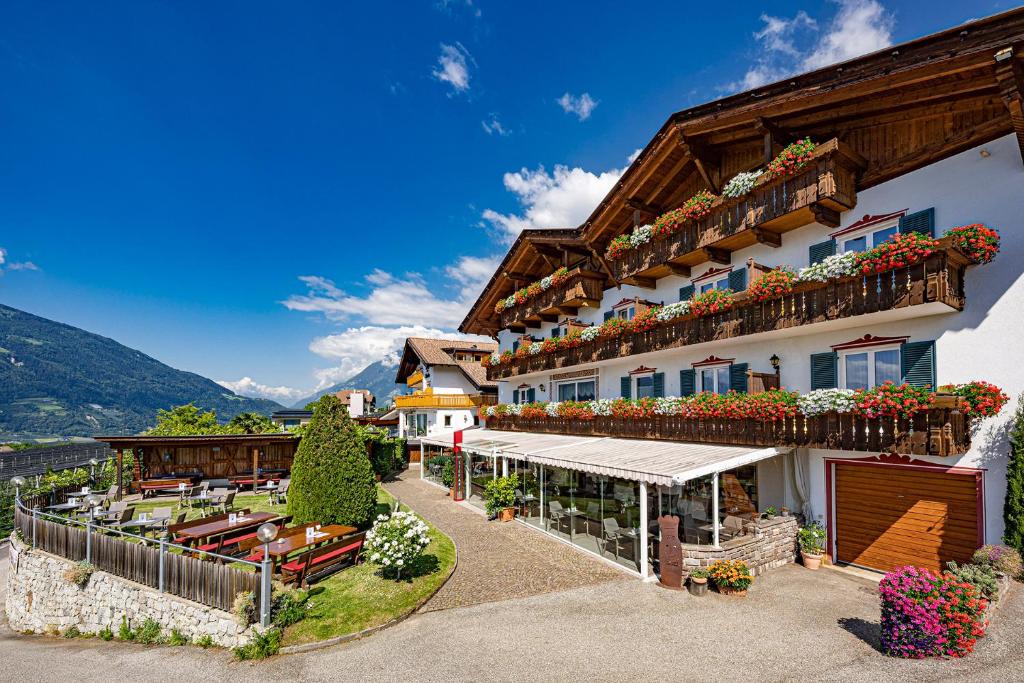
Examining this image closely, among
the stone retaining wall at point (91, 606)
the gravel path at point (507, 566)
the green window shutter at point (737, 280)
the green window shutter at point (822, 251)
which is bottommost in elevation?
the stone retaining wall at point (91, 606)

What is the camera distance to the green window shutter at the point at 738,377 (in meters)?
14.9

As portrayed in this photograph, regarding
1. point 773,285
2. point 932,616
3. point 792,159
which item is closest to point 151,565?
point 932,616

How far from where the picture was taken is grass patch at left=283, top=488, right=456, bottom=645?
966cm

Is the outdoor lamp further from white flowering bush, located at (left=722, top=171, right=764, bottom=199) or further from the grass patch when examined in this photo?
white flowering bush, located at (left=722, top=171, right=764, bottom=199)

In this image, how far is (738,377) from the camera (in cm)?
1509

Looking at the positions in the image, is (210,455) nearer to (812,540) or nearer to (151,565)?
(151,565)

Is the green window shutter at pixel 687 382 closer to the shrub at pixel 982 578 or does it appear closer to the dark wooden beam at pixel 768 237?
the dark wooden beam at pixel 768 237

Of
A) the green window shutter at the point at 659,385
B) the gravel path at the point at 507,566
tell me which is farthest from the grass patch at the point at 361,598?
the green window shutter at the point at 659,385

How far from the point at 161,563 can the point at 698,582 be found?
473 inches

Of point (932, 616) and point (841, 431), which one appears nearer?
point (932, 616)

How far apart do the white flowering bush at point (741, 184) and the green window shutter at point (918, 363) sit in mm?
5661

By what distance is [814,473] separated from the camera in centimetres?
1316

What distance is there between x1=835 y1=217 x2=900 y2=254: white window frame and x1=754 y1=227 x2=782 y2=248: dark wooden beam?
5.39ft

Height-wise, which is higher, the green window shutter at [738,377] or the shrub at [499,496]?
the green window shutter at [738,377]
